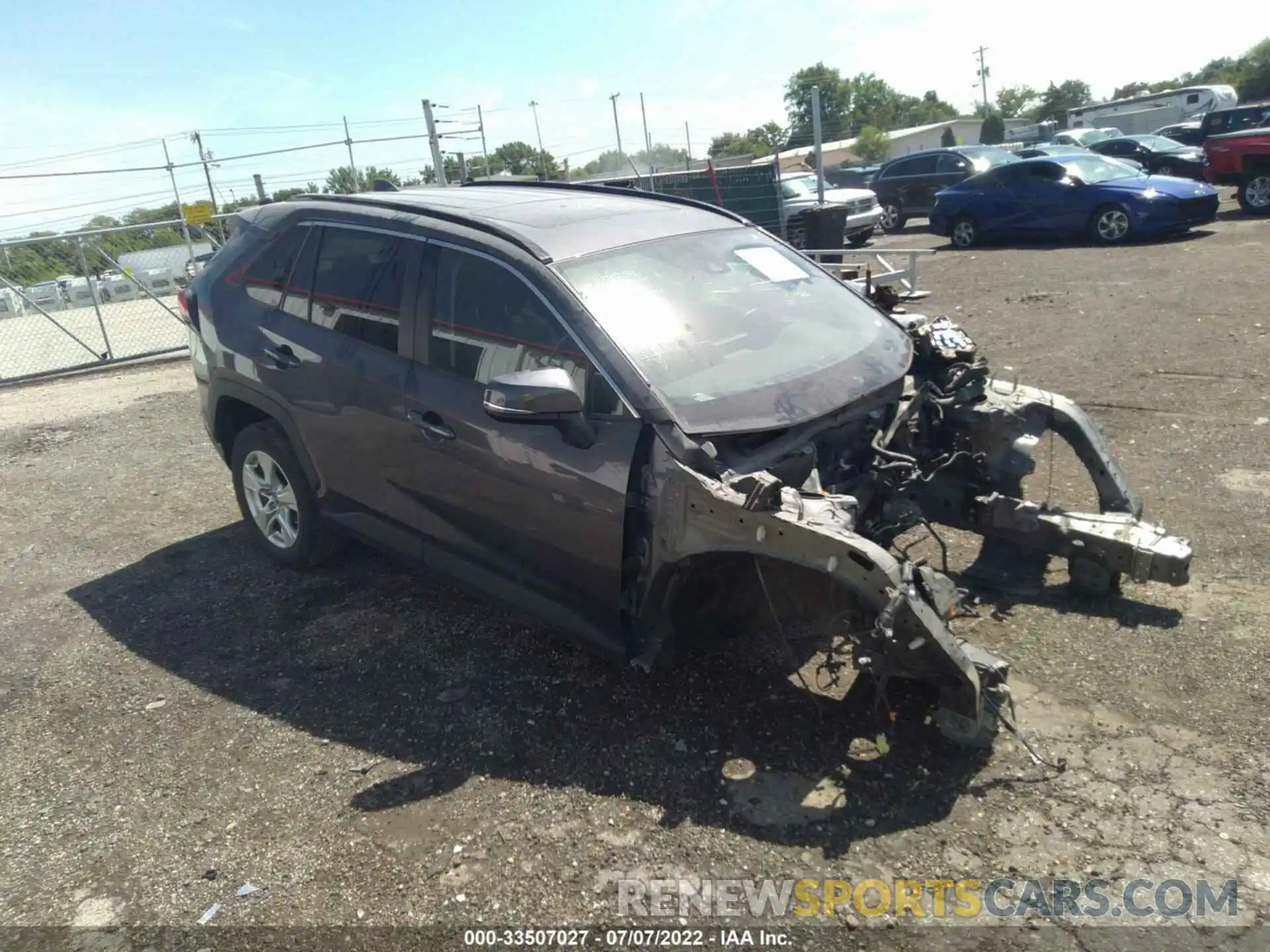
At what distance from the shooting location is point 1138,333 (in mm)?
8555

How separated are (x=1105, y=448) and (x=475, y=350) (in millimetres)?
2996

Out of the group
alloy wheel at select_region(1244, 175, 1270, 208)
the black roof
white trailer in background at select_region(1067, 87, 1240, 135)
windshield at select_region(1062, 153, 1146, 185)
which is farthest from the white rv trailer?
the black roof

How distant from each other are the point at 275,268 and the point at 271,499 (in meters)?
1.28

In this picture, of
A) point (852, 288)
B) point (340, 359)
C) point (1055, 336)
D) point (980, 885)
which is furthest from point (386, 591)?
point (1055, 336)

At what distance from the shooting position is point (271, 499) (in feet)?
16.9

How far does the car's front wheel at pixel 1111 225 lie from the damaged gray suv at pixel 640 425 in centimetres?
1150

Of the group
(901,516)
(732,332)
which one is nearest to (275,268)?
(732,332)

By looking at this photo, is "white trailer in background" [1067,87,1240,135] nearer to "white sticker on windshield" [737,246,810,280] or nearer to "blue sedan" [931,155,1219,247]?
"blue sedan" [931,155,1219,247]

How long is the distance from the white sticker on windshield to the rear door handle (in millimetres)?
2245

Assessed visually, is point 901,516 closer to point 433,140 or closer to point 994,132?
point 433,140

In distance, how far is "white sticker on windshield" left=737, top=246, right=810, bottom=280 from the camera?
430cm

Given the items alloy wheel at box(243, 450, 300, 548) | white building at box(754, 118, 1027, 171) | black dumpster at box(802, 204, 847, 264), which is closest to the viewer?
alloy wheel at box(243, 450, 300, 548)

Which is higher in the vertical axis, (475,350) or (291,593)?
(475,350)

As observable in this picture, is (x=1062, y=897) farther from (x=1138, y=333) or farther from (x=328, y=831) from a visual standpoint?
(x=1138, y=333)
